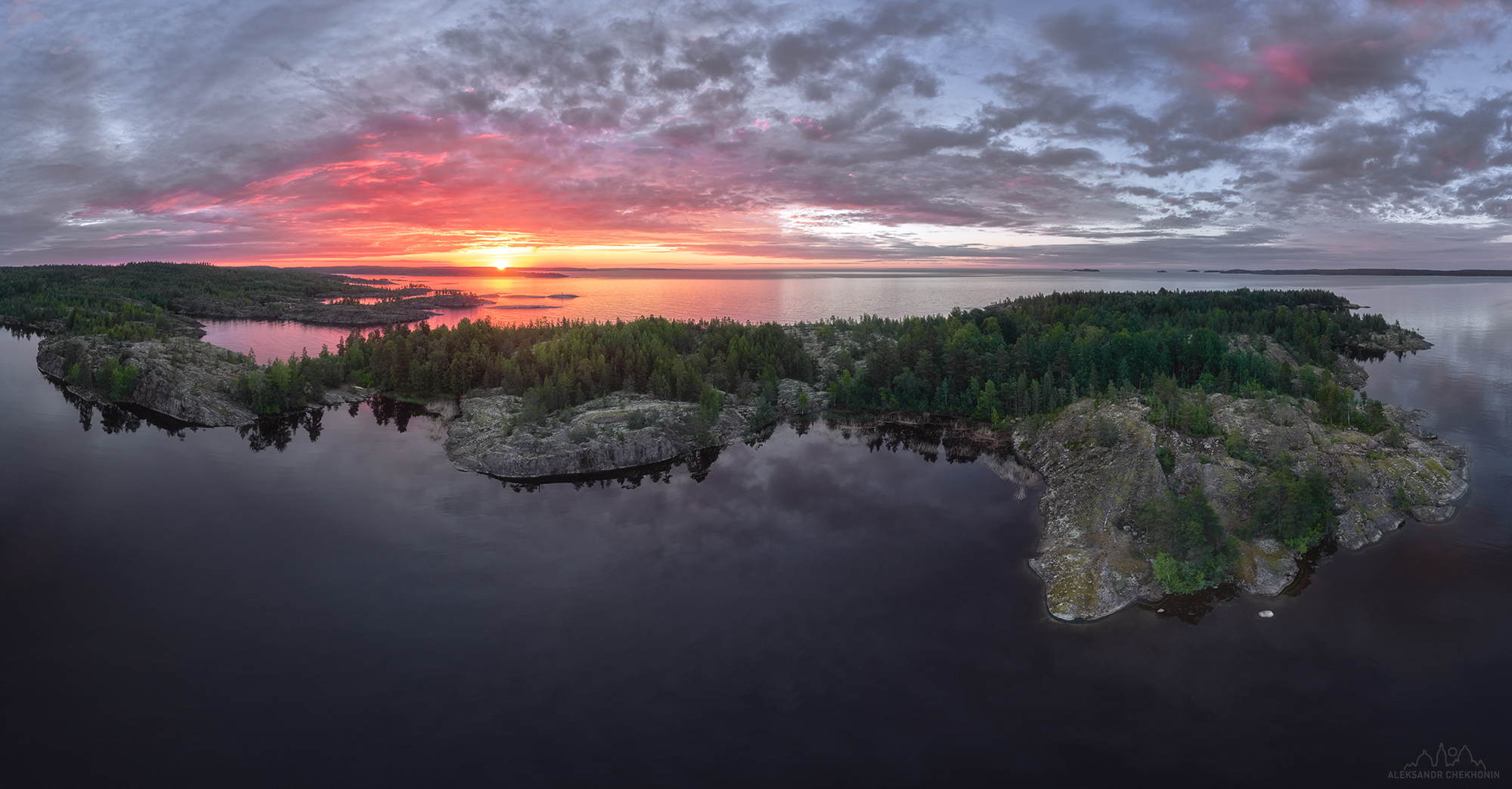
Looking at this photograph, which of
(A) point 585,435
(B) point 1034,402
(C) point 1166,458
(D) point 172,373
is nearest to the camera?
(C) point 1166,458

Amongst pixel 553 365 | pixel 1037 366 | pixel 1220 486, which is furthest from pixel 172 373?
pixel 1220 486

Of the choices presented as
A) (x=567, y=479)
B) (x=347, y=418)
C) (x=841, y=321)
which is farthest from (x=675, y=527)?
(x=841, y=321)

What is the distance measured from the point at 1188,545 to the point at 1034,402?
134 ft

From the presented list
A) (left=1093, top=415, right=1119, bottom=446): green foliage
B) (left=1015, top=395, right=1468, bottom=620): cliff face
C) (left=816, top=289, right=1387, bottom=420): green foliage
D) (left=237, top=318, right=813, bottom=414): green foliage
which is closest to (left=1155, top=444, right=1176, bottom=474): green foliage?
(left=1015, top=395, right=1468, bottom=620): cliff face

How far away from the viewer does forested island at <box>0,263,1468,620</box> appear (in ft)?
143

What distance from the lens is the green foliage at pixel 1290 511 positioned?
43.1 meters

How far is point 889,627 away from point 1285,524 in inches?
1111

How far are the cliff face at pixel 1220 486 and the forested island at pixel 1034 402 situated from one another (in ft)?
0.65

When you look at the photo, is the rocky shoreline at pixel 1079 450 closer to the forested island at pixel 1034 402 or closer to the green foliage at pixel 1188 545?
the forested island at pixel 1034 402

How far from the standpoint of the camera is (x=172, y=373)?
86.5 m

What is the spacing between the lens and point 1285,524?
4319 cm

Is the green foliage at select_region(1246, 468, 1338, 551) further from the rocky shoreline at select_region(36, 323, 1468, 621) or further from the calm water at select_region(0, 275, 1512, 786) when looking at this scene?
the calm water at select_region(0, 275, 1512, 786)

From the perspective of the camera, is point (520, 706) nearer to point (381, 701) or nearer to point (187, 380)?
point (381, 701)

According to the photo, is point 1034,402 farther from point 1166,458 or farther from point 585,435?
point 585,435
